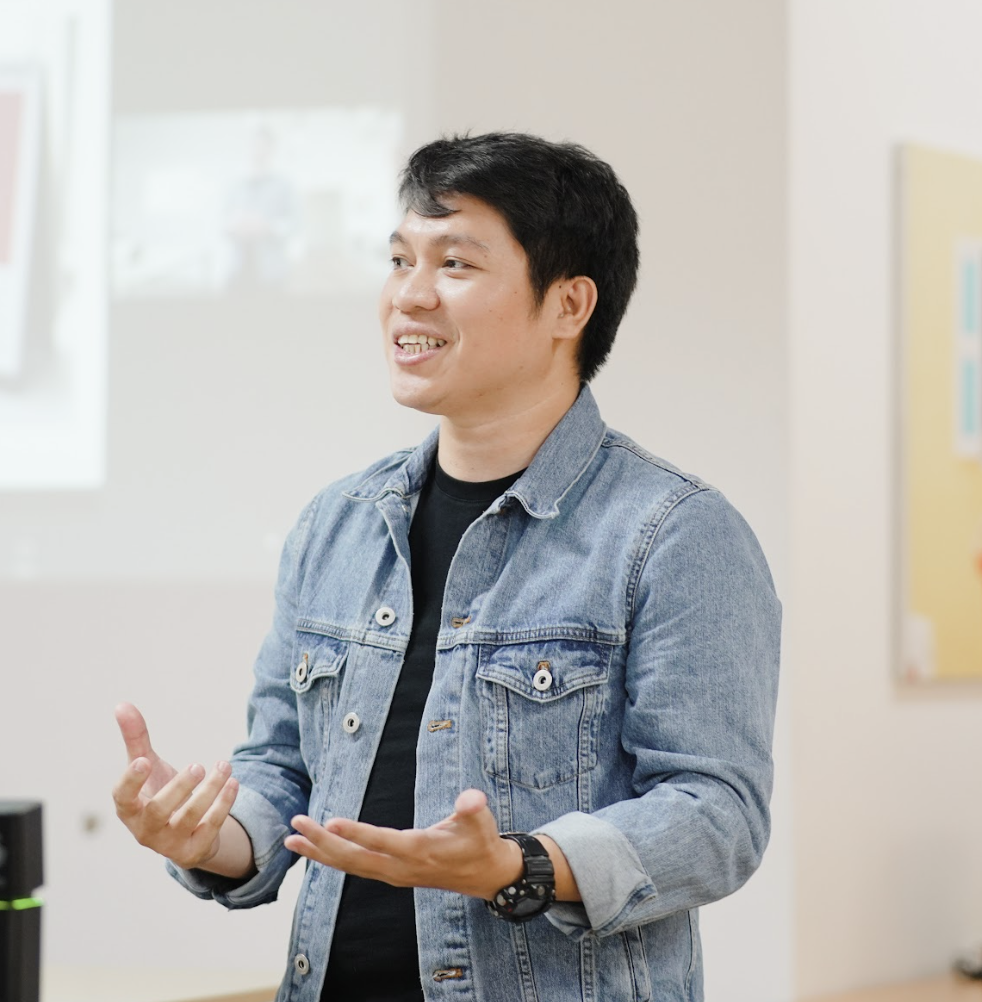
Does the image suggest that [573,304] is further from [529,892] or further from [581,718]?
[529,892]

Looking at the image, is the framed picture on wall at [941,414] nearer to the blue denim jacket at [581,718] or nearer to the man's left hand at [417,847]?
the blue denim jacket at [581,718]

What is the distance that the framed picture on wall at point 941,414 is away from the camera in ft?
10.1

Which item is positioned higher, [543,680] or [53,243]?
[53,243]

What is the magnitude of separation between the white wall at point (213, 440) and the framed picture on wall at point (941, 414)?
22.4 inches

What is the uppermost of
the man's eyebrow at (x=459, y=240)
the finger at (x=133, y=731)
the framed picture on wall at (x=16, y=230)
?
the framed picture on wall at (x=16, y=230)

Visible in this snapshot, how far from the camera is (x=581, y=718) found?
4.55ft

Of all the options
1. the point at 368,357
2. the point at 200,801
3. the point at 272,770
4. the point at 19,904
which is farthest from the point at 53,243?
the point at 19,904

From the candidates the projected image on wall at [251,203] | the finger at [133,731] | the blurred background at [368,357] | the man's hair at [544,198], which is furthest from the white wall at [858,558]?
the finger at [133,731]

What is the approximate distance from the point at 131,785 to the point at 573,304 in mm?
677

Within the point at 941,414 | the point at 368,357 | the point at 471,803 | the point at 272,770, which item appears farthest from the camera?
the point at 368,357

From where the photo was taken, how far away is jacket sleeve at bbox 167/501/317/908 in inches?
60.1

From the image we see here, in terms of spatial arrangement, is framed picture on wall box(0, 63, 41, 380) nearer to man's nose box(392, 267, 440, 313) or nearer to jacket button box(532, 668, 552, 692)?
man's nose box(392, 267, 440, 313)

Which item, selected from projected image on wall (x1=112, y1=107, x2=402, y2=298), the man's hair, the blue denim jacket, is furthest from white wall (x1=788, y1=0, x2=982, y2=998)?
the blue denim jacket

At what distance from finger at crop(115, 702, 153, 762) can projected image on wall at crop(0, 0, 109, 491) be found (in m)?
2.39
